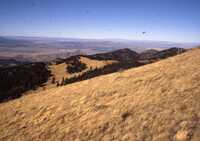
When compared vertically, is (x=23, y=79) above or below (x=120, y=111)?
below

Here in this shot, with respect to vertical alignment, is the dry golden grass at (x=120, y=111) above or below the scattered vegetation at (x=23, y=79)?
above

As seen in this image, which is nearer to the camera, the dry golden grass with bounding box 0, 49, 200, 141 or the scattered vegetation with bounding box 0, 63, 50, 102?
the dry golden grass with bounding box 0, 49, 200, 141

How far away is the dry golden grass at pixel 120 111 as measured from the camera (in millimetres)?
7359

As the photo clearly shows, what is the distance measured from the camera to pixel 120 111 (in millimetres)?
9078

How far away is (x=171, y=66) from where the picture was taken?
14039mm

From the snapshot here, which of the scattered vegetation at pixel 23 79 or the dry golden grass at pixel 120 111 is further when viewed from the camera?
the scattered vegetation at pixel 23 79

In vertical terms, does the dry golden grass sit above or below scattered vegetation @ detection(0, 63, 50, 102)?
above

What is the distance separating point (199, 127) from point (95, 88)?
7108 millimetres

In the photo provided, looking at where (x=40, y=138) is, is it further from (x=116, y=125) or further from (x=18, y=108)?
(x=18, y=108)

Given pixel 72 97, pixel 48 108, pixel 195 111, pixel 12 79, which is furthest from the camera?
pixel 12 79

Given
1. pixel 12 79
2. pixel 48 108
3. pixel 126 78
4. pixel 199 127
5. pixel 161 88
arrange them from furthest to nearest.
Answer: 1. pixel 12 79
2. pixel 126 78
3. pixel 48 108
4. pixel 161 88
5. pixel 199 127

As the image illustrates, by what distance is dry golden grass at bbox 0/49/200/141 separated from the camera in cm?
736

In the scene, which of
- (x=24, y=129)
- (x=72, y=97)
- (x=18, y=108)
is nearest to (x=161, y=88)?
(x=72, y=97)

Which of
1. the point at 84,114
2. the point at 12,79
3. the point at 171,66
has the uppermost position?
the point at 171,66
